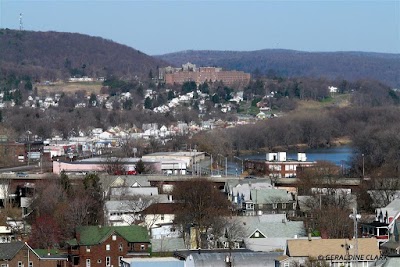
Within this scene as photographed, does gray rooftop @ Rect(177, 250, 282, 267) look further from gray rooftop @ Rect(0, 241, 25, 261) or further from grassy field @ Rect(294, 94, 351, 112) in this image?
grassy field @ Rect(294, 94, 351, 112)

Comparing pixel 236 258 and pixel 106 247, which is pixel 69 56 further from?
pixel 236 258

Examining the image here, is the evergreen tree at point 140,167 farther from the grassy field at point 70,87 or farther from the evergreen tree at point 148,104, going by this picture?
the grassy field at point 70,87

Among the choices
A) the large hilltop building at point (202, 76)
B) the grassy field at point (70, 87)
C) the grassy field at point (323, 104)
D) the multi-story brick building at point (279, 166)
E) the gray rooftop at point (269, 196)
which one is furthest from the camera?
the large hilltop building at point (202, 76)

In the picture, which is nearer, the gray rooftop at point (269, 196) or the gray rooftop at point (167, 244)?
the gray rooftop at point (167, 244)

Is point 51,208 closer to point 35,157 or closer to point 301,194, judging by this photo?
point 301,194

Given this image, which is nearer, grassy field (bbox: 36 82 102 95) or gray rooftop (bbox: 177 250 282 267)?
gray rooftop (bbox: 177 250 282 267)

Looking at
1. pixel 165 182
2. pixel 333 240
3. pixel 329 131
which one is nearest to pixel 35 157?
pixel 165 182

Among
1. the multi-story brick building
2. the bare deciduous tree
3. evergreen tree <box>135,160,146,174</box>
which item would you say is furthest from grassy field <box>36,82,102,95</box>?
the bare deciduous tree

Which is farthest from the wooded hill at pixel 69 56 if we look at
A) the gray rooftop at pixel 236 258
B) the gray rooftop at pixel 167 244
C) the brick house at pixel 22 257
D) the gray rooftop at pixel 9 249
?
the gray rooftop at pixel 236 258
